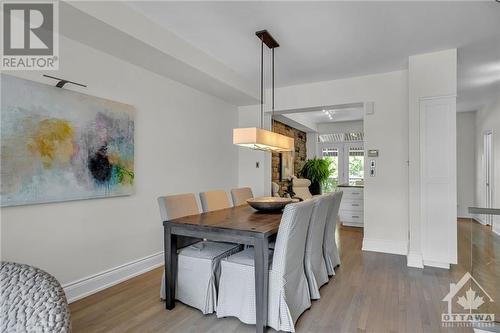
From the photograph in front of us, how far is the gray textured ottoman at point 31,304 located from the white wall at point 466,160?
841 centimetres

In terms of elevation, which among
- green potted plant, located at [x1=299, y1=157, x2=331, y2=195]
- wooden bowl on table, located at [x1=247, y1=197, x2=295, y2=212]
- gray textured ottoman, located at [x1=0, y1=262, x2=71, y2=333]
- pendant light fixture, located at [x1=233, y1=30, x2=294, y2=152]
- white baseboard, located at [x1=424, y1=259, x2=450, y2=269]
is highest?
pendant light fixture, located at [x1=233, y1=30, x2=294, y2=152]

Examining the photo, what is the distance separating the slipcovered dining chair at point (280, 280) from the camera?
2.11 m

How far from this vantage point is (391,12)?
270 cm

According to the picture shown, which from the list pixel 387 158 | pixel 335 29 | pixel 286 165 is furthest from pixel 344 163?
pixel 335 29

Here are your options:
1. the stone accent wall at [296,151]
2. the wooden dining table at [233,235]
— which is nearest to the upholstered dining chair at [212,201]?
the wooden dining table at [233,235]

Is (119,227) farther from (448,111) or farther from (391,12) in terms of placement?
(448,111)

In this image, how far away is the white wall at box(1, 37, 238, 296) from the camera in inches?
96.7

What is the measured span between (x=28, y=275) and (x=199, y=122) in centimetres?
356

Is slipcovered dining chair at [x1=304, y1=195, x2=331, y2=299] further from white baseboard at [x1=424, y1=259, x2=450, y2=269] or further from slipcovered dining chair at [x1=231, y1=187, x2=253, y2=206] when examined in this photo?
Answer: white baseboard at [x1=424, y1=259, x2=450, y2=269]

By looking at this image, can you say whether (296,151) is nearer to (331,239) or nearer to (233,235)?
(331,239)

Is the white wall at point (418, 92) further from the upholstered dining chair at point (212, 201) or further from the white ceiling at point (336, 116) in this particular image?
the white ceiling at point (336, 116)

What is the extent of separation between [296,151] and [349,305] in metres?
5.87

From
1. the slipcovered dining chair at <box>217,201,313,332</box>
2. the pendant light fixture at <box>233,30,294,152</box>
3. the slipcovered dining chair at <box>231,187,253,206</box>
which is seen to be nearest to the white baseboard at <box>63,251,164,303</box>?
the slipcovered dining chair at <box>231,187,253,206</box>

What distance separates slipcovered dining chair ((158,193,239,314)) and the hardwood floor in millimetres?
100
